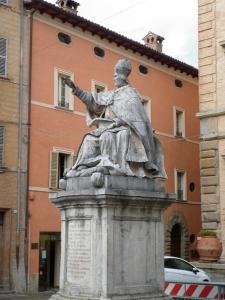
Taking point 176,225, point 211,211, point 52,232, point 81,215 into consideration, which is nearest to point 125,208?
point 81,215

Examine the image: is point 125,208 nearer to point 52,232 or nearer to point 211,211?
point 211,211

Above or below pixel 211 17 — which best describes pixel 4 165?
below

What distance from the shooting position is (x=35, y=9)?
25.7m

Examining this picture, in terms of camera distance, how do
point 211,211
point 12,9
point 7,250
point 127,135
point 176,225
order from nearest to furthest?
point 127,135 < point 211,211 < point 7,250 < point 12,9 < point 176,225

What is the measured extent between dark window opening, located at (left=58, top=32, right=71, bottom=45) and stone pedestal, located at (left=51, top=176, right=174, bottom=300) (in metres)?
19.3

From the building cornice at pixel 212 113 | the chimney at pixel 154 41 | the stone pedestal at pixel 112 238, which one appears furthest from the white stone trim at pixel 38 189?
the stone pedestal at pixel 112 238

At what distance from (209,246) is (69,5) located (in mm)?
15537

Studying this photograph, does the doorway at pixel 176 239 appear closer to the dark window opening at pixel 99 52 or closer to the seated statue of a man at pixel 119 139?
the dark window opening at pixel 99 52

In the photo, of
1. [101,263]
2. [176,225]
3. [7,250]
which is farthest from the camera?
[176,225]

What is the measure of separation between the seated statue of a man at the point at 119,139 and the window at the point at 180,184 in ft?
77.9

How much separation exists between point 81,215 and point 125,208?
0.63 m

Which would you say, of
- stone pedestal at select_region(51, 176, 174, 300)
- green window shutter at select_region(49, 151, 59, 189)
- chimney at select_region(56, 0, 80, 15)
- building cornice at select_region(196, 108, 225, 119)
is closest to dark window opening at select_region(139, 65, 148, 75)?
chimney at select_region(56, 0, 80, 15)

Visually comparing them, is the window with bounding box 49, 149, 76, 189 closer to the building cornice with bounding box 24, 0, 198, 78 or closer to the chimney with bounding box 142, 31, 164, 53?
the building cornice with bounding box 24, 0, 198, 78

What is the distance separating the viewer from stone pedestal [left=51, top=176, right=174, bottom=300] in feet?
27.1
